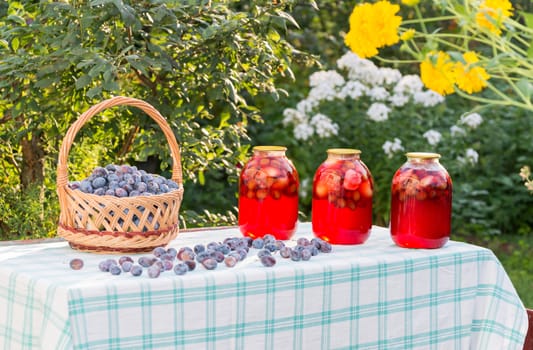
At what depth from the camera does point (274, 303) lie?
6.63ft

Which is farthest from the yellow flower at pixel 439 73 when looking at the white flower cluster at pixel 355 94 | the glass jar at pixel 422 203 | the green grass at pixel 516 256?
the white flower cluster at pixel 355 94

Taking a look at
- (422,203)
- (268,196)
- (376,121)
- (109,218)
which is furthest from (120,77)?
(376,121)

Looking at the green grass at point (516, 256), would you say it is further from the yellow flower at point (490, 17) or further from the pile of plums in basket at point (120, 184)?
the yellow flower at point (490, 17)

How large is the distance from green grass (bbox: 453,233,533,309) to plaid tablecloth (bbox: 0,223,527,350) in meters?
2.19

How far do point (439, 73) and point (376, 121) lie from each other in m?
4.21

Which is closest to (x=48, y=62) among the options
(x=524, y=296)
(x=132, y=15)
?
(x=132, y=15)

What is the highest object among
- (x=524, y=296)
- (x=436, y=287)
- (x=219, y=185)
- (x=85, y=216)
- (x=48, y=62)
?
(x=48, y=62)

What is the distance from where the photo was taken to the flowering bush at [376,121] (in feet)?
18.0

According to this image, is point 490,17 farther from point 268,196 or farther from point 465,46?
point 268,196

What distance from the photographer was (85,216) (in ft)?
6.94

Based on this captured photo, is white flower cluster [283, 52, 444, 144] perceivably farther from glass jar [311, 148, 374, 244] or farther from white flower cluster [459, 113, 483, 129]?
glass jar [311, 148, 374, 244]

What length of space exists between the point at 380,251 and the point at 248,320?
1.50ft

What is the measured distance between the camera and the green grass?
469 centimetres

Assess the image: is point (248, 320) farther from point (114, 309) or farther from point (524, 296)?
point (524, 296)
